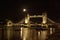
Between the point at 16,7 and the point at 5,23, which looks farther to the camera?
the point at 16,7

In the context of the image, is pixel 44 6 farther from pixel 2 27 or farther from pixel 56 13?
pixel 2 27

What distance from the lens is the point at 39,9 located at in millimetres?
9828

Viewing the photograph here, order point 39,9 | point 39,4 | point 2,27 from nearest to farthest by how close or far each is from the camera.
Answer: point 2,27
point 39,9
point 39,4

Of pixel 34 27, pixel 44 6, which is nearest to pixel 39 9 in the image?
pixel 44 6

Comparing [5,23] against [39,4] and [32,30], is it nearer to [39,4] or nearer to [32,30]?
[32,30]

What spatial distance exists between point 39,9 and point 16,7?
1.35 m

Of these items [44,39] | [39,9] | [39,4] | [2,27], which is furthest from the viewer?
[39,4]

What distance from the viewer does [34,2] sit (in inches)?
426

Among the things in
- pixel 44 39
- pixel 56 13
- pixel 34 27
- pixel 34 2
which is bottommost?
pixel 44 39

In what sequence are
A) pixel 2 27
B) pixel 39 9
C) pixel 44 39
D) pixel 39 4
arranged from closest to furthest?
1. pixel 44 39
2. pixel 2 27
3. pixel 39 9
4. pixel 39 4

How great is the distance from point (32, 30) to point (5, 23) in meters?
1.19

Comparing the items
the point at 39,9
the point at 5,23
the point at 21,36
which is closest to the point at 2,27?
the point at 5,23

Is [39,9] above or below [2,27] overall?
above

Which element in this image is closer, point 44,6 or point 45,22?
point 45,22
